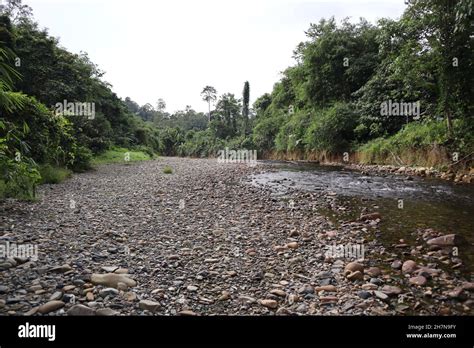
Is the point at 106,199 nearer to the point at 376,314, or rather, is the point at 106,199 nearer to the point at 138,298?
the point at 138,298

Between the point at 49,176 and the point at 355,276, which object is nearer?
the point at 355,276

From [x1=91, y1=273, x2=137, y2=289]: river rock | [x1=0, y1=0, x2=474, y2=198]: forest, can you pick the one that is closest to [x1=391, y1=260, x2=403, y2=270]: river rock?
[x1=91, y1=273, x2=137, y2=289]: river rock

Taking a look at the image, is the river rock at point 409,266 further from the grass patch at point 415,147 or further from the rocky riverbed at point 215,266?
the grass patch at point 415,147

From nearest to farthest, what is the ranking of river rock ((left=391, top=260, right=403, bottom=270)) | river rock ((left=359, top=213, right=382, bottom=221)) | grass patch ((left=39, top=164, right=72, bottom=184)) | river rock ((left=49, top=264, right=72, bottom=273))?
river rock ((left=49, top=264, right=72, bottom=273))
river rock ((left=391, top=260, right=403, bottom=270))
river rock ((left=359, top=213, right=382, bottom=221))
grass patch ((left=39, top=164, right=72, bottom=184))

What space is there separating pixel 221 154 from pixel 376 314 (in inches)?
1766

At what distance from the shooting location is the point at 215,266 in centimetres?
388

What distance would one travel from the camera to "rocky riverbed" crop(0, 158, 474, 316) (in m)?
2.81

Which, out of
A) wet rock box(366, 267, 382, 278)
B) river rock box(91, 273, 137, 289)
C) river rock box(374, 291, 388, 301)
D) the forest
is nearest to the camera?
river rock box(374, 291, 388, 301)

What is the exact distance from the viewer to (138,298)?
9.50 ft

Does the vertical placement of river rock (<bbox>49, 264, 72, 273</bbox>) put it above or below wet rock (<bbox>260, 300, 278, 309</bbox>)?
above

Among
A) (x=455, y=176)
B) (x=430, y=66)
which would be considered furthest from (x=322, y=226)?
(x=430, y=66)

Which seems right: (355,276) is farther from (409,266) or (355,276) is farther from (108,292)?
(108,292)

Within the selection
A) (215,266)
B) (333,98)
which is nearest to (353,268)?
(215,266)

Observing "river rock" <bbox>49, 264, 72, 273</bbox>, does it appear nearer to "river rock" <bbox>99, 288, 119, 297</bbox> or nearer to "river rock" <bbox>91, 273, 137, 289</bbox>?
"river rock" <bbox>91, 273, 137, 289</bbox>
